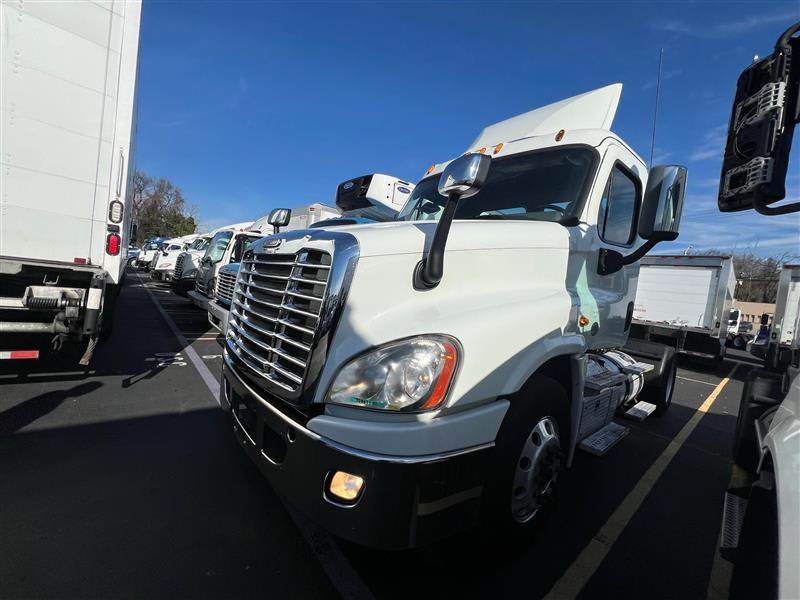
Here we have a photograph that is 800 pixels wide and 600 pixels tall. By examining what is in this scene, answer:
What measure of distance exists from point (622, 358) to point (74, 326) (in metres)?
6.36

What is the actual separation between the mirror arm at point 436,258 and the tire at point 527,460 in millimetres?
782

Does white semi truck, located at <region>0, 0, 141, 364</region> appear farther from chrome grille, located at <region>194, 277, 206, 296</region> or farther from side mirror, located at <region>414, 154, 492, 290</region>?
chrome grille, located at <region>194, 277, 206, 296</region>

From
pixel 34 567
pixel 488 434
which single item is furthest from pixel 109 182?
pixel 488 434

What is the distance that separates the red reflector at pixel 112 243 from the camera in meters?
4.40

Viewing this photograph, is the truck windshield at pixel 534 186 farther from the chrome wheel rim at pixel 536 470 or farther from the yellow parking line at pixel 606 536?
the yellow parking line at pixel 606 536

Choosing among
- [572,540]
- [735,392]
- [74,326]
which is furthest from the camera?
[735,392]

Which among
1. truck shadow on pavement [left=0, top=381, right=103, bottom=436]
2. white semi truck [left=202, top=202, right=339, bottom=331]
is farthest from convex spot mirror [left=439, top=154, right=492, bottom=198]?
white semi truck [left=202, top=202, right=339, bottom=331]

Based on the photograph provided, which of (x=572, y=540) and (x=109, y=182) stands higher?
(x=109, y=182)

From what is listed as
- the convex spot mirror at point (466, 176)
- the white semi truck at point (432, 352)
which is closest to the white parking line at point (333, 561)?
the white semi truck at point (432, 352)

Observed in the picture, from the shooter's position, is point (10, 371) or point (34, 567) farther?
point (10, 371)

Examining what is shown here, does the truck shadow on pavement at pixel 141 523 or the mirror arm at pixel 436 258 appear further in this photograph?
the truck shadow on pavement at pixel 141 523

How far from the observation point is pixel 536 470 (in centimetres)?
242

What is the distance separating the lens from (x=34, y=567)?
7.02 feet

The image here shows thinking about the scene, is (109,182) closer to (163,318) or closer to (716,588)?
(716,588)
